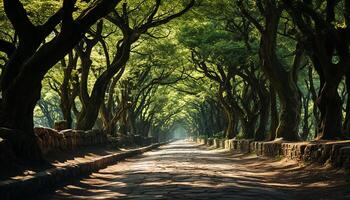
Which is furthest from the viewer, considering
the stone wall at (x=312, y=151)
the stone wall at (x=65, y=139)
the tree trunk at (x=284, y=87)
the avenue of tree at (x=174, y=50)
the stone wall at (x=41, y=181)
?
the tree trunk at (x=284, y=87)

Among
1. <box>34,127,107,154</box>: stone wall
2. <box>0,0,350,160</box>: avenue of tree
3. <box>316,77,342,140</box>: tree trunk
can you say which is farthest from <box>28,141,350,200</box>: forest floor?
<box>316,77,342,140</box>: tree trunk

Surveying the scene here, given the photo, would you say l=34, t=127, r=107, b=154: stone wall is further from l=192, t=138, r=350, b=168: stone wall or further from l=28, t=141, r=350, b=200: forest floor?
l=192, t=138, r=350, b=168: stone wall

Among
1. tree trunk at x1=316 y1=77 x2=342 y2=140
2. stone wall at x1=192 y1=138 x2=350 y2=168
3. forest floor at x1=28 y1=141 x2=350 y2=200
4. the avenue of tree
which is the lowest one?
forest floor at x1=28 y1=141 x2=350 y2=200

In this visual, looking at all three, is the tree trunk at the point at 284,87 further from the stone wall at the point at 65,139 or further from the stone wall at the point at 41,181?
the stone wall at the point at 41,181

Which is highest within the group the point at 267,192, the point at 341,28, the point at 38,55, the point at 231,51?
the point at 231,51

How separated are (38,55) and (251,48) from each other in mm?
17486

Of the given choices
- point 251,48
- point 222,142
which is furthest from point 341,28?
point 222,142

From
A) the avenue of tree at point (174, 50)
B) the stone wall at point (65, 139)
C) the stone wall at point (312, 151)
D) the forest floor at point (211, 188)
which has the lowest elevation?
the forest floor at point (211, 188)

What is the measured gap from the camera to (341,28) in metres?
16.5

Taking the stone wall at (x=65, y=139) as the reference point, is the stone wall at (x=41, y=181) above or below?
below

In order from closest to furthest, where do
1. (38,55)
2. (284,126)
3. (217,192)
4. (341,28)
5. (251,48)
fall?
(217,192) < (38,55) < (341,28) < (284,126) < (251,48)

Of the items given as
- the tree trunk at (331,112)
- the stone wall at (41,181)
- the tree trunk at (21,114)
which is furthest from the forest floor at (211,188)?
the tree trunk at (331,112)

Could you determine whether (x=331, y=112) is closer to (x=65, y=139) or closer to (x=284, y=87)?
(x=284, y=87)

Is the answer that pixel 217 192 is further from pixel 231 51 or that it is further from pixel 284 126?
pixel 231 51
